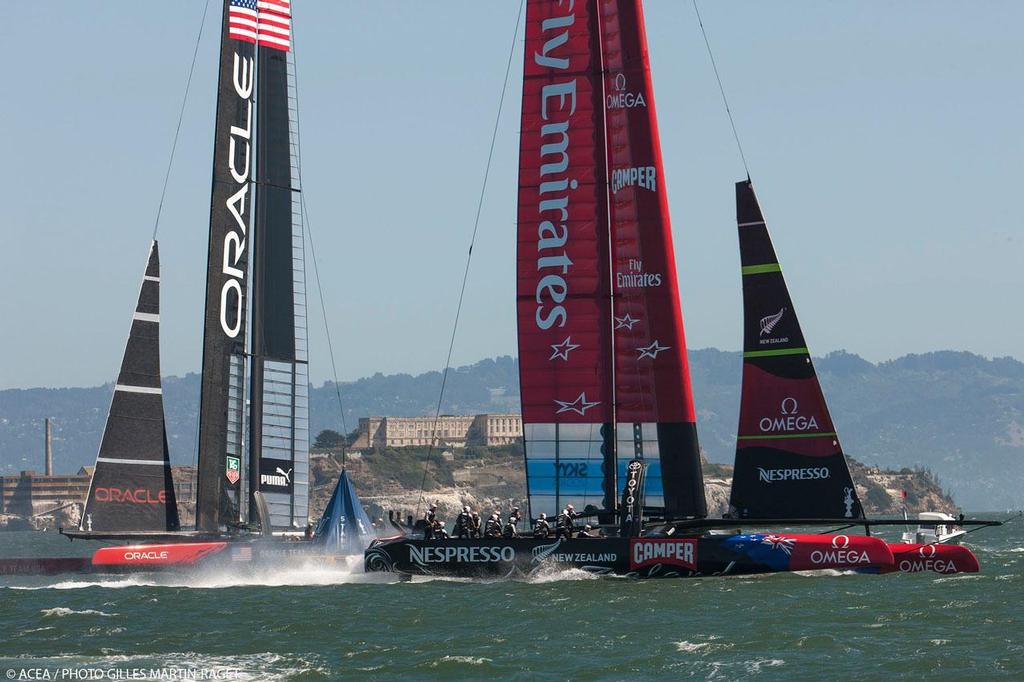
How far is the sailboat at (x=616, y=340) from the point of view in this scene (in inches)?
1255

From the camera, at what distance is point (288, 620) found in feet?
91.3

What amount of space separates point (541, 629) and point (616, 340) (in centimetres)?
883

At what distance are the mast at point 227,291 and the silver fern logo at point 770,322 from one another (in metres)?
11.8

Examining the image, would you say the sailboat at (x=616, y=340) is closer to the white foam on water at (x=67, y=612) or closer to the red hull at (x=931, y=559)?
the red hull at (x=931, y=559)

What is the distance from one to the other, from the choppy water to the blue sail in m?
1.04

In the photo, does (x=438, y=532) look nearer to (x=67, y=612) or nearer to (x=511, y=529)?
(x=511, y=529)

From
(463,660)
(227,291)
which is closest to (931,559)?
(463,660)

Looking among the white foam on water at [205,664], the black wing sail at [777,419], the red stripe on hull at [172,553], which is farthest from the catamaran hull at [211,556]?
the white foam on water at [205,664]

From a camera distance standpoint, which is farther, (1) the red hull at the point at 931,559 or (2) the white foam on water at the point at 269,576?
(2) the white foam on water at the point at 269,576

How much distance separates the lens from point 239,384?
37.2 meters

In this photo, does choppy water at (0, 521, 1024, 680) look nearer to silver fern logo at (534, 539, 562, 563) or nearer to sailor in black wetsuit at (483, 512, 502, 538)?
silver fern logo at (534, 539, 562, 563)

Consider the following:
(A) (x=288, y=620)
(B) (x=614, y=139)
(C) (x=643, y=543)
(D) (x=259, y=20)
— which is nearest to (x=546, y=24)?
(B) (x=614, y=139)

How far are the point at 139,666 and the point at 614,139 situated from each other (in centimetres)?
1511

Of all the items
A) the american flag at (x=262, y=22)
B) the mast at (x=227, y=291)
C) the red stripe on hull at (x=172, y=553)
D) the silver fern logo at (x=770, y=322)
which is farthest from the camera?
the american flag at (x=262, y=22)
